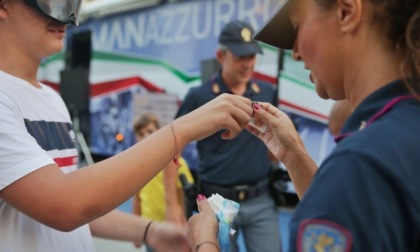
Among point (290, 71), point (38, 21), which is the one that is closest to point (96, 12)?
point (290, 71)

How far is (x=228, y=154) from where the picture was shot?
8.33 ft

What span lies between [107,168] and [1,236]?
13.4 inches

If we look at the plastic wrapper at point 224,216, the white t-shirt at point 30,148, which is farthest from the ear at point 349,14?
the white t-shirt at point 30,148

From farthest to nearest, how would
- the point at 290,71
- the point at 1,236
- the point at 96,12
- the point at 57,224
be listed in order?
the point at 96,12
the point at 290,71
the point at 1,236
the point at 57,224

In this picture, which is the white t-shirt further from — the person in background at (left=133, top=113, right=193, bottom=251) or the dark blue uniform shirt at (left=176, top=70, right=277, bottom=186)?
the dark blue uniform shirt at (left=176, top=70, right=277, bottom=186)

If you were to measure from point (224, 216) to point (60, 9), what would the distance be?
2.27ft

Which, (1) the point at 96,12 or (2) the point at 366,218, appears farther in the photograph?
(1) the point at 96,12

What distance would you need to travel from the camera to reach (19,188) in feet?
2.79

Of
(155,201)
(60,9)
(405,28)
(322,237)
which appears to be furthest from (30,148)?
(155,201)

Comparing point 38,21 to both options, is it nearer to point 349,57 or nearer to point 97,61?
point 349,57

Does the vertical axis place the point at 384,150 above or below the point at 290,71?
above

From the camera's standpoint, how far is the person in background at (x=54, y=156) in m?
0.85

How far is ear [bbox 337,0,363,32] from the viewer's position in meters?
0.69

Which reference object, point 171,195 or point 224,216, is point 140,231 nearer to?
point 224,216
